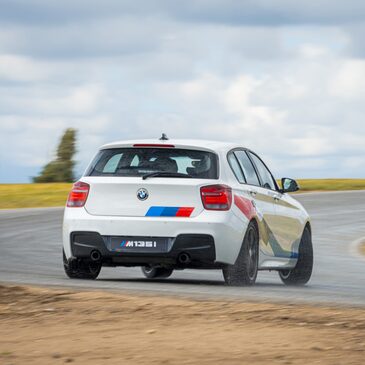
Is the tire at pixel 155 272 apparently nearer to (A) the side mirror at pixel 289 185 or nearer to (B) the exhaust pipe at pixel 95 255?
(A) the side mirror at pixel 289 185

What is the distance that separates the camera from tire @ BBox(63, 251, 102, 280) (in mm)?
13250

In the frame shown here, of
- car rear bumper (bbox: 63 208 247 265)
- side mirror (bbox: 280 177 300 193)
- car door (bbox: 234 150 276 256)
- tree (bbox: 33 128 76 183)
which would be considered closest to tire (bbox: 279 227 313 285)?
side mirror (bbox: 280 177 300 193)

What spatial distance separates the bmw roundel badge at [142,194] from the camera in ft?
41.3

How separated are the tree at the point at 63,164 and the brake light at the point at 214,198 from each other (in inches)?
1419

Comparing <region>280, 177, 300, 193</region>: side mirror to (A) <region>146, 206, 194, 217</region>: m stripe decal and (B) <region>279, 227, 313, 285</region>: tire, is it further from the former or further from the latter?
(A) <region>146, 206, 194, 217</region>: m stripe decal

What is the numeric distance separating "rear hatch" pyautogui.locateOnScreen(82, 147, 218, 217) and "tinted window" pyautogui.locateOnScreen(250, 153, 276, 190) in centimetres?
160

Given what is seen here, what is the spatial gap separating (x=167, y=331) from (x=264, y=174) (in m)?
6.03

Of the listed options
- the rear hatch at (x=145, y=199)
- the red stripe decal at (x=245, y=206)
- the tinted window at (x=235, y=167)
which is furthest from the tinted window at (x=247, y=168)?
the rear hatch at (x=145, y=199)

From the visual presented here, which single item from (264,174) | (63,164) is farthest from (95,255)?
(63,164)

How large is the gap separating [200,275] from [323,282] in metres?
1.74

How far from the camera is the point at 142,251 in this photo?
493 inches

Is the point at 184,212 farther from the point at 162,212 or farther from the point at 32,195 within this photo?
the point at 32,195

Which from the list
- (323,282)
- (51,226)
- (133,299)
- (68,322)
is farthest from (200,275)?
(51,226)

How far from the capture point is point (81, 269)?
1343 cm
